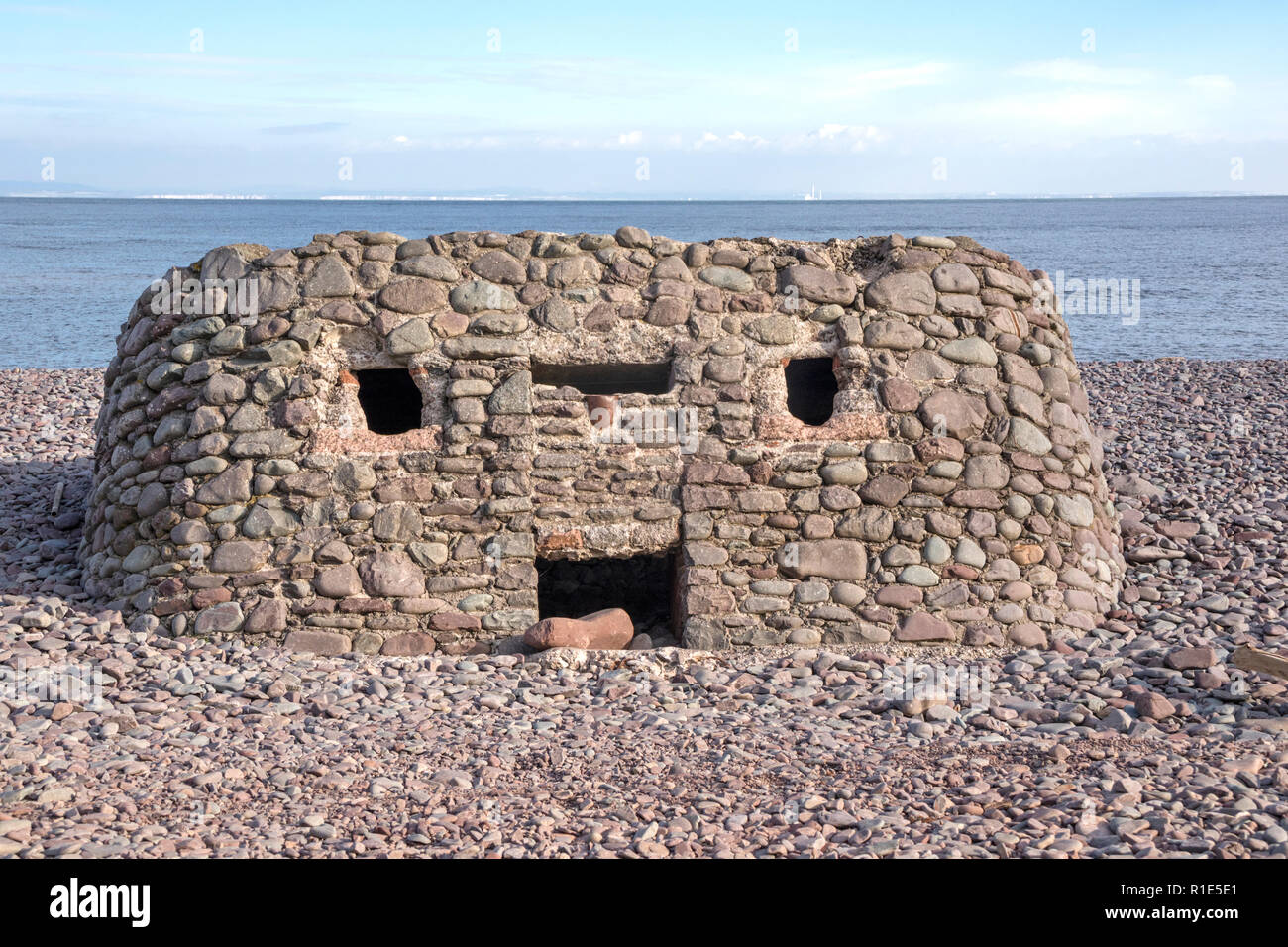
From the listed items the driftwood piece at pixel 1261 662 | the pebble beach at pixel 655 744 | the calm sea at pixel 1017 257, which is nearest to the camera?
the pebble beach at pixel 655 744

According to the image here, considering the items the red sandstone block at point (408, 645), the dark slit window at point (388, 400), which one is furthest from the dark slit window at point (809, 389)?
the red sandstone block at point (408, 645)

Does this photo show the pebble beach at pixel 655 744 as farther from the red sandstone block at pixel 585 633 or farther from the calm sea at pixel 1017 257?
the calm sea at pixel 1017 257

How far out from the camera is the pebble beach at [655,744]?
16.3 feet

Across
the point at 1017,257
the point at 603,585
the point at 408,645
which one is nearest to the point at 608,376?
the point at 603,585

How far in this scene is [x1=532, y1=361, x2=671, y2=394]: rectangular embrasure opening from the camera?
27.2 ft

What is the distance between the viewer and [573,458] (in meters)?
7.76

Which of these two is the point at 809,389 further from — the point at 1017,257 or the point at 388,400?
the point at 1017,257

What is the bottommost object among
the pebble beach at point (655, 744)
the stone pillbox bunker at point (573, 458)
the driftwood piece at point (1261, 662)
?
the pebble beach at point (655, 744)

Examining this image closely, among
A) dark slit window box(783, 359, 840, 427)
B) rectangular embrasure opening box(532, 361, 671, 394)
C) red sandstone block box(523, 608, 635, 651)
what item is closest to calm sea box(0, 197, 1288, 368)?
dark slit window box(783, 359, 840, 427)

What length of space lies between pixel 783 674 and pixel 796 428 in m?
1.70

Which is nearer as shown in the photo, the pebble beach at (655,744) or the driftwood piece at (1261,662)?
the pebble beach at (655,744)

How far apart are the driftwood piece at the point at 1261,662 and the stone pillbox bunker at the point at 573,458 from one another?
148cm

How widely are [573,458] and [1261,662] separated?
4245mm

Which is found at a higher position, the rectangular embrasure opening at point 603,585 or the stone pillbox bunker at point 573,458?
the stone pillbox bunker at point 573,458
